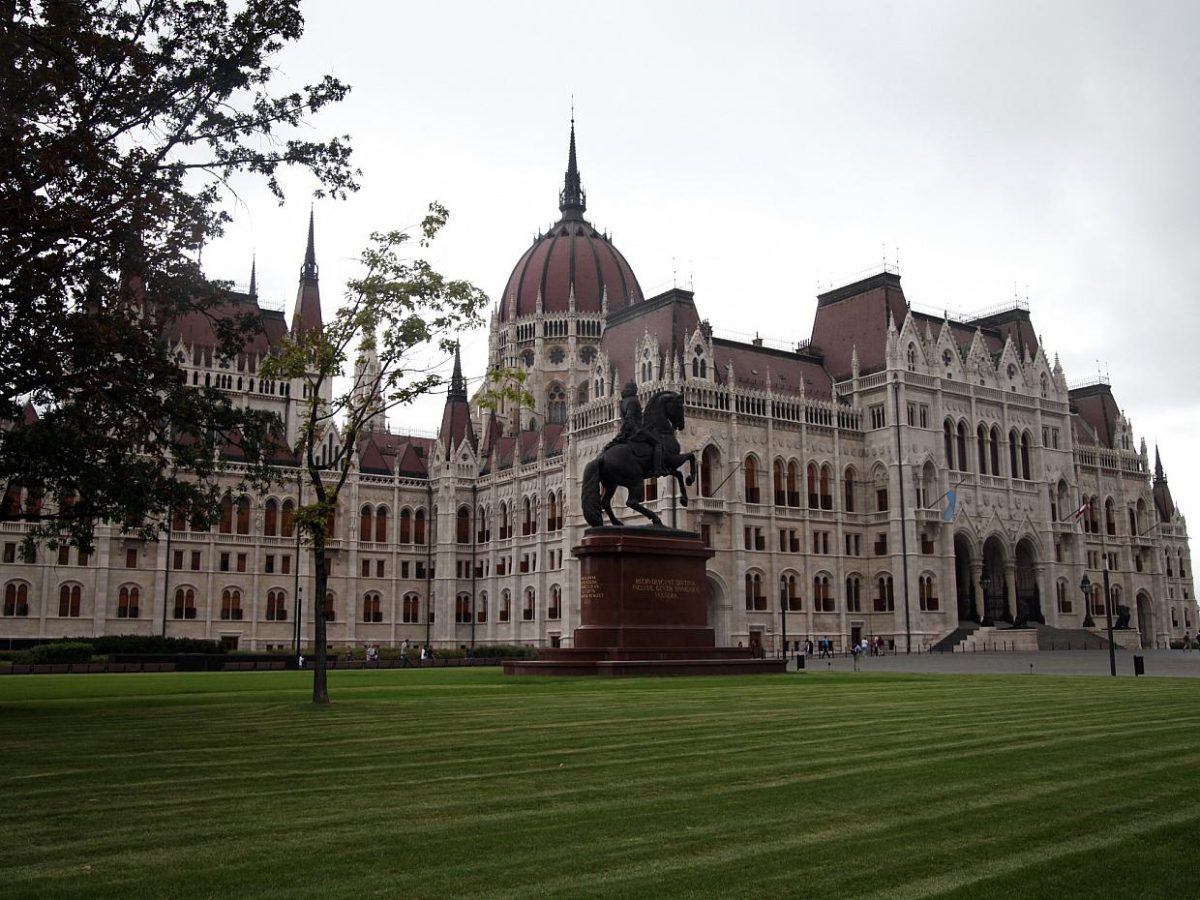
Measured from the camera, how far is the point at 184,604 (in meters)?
84.8

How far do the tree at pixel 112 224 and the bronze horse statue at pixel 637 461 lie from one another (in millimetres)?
14444

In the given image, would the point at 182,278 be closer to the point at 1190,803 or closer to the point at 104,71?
the point at 104,71

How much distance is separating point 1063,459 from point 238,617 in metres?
65.9

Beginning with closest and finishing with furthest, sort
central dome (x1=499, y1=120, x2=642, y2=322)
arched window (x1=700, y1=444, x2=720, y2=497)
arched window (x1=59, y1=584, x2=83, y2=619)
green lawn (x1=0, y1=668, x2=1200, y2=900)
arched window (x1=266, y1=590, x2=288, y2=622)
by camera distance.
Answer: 1. green lawn (x1=0, y1=668, x2=1200, y2=900)
2. arched window (x1=700, y1=444, x2=720, y2=497)
3. arched window (x1=59, y1=584, x2=83, y2=619)
4. arched window (x1=266, y1=590, x2=288, y2=622)
5. central dome (x1=499, y1=120, x2=642, y2=322)

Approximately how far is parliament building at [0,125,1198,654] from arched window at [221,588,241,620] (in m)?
0.27

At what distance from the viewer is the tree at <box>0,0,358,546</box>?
712 inches

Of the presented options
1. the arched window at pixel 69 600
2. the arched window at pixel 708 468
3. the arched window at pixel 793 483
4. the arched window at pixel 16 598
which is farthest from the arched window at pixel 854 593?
the arched window at pixel 16 598

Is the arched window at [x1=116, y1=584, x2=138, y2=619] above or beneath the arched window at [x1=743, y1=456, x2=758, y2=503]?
beneath

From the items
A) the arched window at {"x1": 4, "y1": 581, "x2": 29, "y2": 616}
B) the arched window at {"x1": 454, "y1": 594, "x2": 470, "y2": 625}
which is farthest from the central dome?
the arched window at {"x1": 4, "y1": 581, "x2": 29, "y2": 616}

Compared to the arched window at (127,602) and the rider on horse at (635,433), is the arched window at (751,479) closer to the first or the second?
the rider on horse at (635,433)

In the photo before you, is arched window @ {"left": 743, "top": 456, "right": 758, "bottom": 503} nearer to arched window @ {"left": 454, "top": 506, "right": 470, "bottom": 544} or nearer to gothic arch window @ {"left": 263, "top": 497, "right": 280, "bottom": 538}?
arched window @ {"left": 454, "top": 506, "right": 470, "bottom": 544}

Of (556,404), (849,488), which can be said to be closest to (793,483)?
(849,488)

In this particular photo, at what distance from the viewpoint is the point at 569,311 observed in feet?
347

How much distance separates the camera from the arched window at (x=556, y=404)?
338 ft
